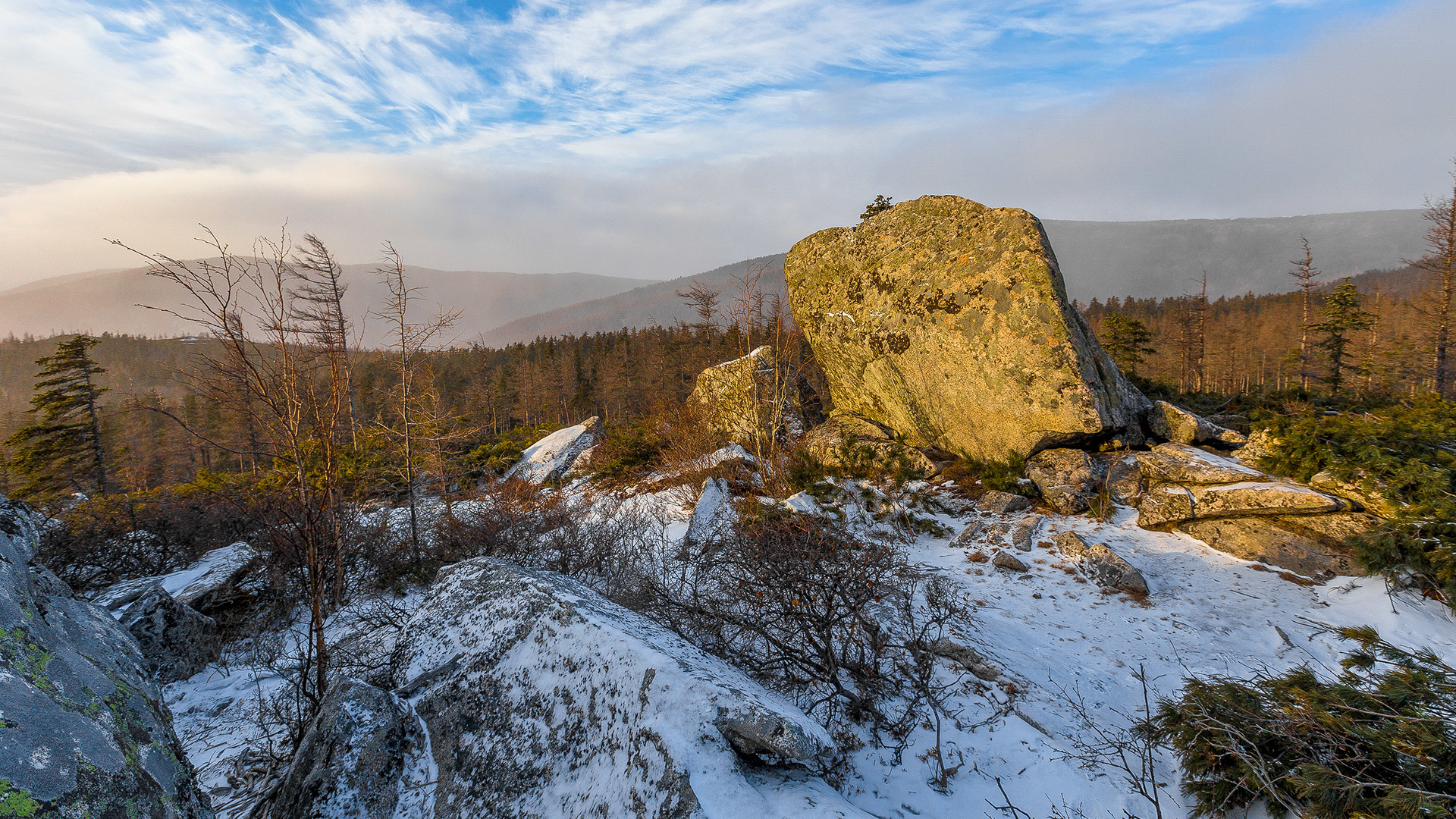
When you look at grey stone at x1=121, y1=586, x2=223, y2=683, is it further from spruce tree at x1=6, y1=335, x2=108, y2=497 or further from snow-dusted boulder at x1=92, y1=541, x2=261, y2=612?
spruce tree at x1=6, y1=335, x2=108, y2=497

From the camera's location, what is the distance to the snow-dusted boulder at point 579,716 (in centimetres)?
225

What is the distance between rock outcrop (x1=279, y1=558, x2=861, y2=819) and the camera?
2264mm

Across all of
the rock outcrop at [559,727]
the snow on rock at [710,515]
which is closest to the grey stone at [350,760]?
the rock outcrop at [559,727]

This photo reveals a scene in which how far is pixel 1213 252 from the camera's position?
133000 millimetres

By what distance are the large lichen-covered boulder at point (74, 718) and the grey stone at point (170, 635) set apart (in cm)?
338

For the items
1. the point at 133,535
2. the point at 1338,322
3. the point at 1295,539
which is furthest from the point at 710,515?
the point at 1338,322

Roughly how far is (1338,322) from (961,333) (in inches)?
771

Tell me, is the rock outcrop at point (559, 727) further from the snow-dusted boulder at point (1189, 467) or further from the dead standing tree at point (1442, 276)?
the dead standing tree at point (1442, 276)

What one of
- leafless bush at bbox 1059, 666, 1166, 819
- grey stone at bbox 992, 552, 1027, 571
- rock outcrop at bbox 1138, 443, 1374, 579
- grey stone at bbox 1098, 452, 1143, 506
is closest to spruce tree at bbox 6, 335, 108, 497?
grey stone at bbox 992, 552, 1027, 571

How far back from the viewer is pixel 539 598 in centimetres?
322

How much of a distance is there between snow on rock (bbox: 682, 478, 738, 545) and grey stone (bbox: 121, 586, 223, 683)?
4890mm

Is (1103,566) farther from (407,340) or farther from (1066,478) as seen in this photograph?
(407,340)

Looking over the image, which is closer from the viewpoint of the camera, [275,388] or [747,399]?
[275,388]

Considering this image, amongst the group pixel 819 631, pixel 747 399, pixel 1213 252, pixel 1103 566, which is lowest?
pixel 1103 566
